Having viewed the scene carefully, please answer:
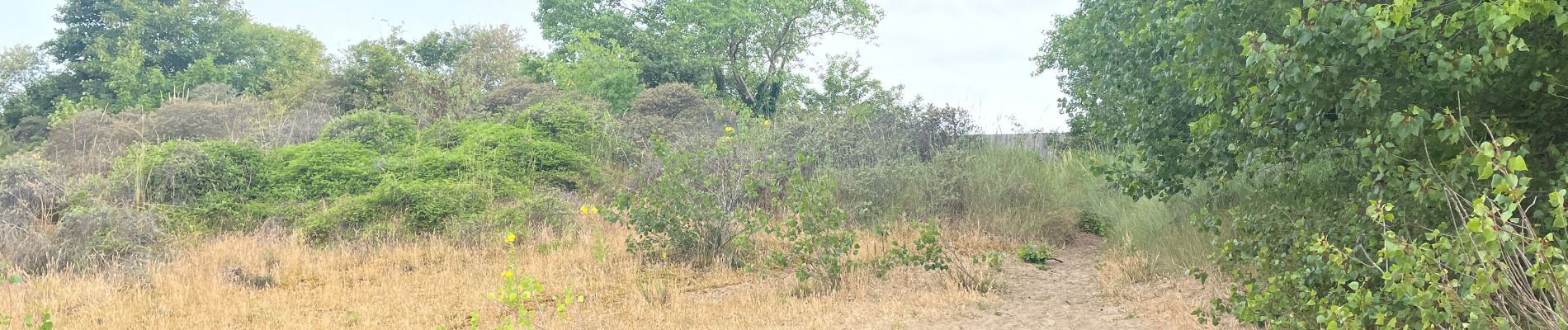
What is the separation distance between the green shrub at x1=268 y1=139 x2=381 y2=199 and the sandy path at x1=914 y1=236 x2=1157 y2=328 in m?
7.91

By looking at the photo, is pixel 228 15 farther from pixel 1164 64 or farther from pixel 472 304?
pixel 1164 64

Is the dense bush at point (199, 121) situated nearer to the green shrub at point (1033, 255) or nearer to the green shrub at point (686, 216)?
the green shrub at point (686, 216)

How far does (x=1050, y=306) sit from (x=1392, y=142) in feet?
9.53

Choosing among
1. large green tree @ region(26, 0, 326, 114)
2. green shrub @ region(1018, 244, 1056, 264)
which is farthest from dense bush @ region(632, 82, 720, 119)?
large green tree @ region(26, 0, 326, 114)

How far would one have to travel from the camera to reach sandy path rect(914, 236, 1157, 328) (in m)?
5.45

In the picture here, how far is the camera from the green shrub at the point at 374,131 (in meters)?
13.2

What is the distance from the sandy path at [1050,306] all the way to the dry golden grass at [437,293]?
21cm

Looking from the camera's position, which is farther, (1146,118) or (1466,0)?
(1146,118)

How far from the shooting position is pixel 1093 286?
668 cm

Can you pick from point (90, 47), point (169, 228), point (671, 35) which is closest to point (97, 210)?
point (169, 228)

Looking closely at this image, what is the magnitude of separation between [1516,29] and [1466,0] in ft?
1.50

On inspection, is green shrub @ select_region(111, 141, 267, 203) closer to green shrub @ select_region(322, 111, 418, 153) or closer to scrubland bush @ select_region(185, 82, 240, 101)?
green shrub @ select_region(322, 111, 418, 153)

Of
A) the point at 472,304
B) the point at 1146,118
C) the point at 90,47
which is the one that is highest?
the point at 90,47

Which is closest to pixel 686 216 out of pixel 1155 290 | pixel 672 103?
pixel 1155 290
